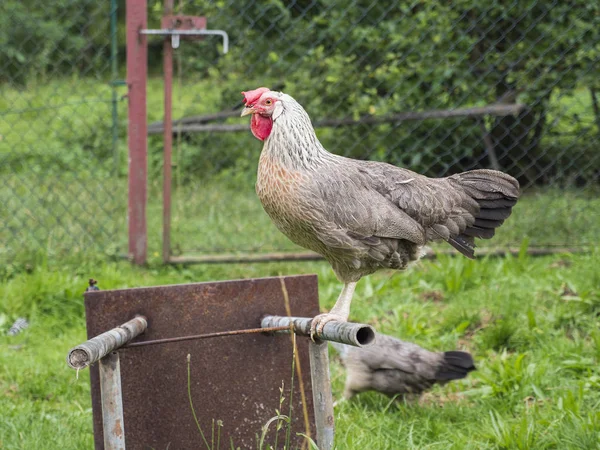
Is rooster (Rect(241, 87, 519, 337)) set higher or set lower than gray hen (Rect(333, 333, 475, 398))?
higher

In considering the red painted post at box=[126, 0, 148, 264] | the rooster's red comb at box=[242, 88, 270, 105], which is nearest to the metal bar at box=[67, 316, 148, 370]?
the rooster's red comb at box=[242, 88, 270, 105]

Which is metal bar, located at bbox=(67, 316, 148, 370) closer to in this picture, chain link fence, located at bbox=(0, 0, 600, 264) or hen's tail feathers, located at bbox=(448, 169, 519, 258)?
hen's tail feathers, located at bbox=(448, 169, 519, 258)

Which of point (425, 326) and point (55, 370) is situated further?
point (425, 326)

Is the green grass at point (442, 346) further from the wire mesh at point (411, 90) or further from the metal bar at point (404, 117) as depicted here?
the metal bar at point (404, 117)

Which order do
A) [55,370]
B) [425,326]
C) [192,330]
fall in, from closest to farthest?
[192,330]
[55,370]
[425,326]

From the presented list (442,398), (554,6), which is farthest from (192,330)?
(554,6)

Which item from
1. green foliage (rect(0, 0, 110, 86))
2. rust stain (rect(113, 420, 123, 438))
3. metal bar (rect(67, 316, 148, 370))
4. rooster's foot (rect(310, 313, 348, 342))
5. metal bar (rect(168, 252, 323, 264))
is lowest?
rust stain (rect(113, 420, 123, 438))

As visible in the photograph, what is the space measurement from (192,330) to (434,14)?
3612mm

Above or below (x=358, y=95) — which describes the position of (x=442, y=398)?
below

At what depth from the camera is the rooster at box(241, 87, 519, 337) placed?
2.88 meters

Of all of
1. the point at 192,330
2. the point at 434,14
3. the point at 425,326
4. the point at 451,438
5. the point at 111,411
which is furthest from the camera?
the point at 434,14

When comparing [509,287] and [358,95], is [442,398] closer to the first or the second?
[509,287]

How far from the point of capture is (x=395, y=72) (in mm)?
5863

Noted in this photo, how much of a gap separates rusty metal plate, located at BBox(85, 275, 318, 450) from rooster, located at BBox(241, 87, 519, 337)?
0.38m
